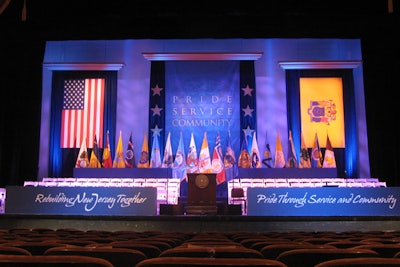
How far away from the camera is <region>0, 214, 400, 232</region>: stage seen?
25.3ft

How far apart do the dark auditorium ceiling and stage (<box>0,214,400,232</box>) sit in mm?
6257

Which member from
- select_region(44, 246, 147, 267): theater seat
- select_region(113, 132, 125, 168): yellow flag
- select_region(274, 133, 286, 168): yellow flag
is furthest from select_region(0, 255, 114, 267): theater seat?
select_region(274, 133, 286, 168): yellow flag

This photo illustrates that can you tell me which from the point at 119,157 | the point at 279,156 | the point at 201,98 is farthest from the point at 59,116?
the point at 279,156

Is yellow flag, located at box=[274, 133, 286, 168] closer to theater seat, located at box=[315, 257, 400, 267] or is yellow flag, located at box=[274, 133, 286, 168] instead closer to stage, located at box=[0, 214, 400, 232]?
stage, located at box=[0, 214, 400, 232]

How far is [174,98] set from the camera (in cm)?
1700

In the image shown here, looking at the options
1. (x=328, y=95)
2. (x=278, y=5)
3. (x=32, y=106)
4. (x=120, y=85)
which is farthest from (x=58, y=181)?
(x=328, y=95)

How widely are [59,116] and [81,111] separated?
0.75 meters

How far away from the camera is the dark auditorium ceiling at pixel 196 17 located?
41.5 feet

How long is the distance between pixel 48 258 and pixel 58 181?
13920 millimetres

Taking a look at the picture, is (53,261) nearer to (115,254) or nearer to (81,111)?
(115,254)

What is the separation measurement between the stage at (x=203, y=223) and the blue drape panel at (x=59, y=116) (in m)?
8.52

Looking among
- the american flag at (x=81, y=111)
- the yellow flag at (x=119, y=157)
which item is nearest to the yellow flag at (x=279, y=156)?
the yellow flag at (x=119, y=157)

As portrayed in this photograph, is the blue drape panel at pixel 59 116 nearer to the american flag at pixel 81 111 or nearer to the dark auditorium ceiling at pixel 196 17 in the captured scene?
the american flag at pixel 81 111

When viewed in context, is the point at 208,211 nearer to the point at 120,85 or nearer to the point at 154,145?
the point at 154,145
